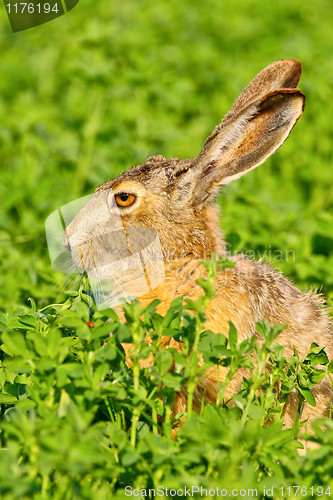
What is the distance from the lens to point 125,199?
453 cm

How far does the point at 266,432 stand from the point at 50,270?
7.93ft

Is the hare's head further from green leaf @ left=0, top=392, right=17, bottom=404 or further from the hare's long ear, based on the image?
green leaf @ left=0, top=392, right=17, bottom=404

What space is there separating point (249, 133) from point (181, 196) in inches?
22.2

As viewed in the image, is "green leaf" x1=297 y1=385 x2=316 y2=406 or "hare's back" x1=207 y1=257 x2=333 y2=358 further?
"hare's back" x1=207 y1=257 x2=333 y2=358

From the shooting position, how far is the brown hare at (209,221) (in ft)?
13.9

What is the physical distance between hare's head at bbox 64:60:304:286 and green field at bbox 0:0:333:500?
1.05 ft

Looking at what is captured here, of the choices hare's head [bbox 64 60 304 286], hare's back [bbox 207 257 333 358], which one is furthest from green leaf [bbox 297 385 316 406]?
hare's head [bbox 64 60 304 286]

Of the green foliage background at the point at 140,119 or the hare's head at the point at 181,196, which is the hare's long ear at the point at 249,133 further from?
the green foliage background at the point at 140,119

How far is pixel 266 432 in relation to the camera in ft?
9.85

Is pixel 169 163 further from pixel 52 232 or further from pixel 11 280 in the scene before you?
pixel 11 280

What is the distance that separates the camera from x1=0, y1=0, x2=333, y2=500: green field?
2906 mm

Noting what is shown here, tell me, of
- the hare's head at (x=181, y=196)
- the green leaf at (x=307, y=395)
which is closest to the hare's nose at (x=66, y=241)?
the hare's head at (x=181, y=196)

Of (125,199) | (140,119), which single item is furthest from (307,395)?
(140,119)

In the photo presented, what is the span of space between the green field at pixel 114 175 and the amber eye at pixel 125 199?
64cm
